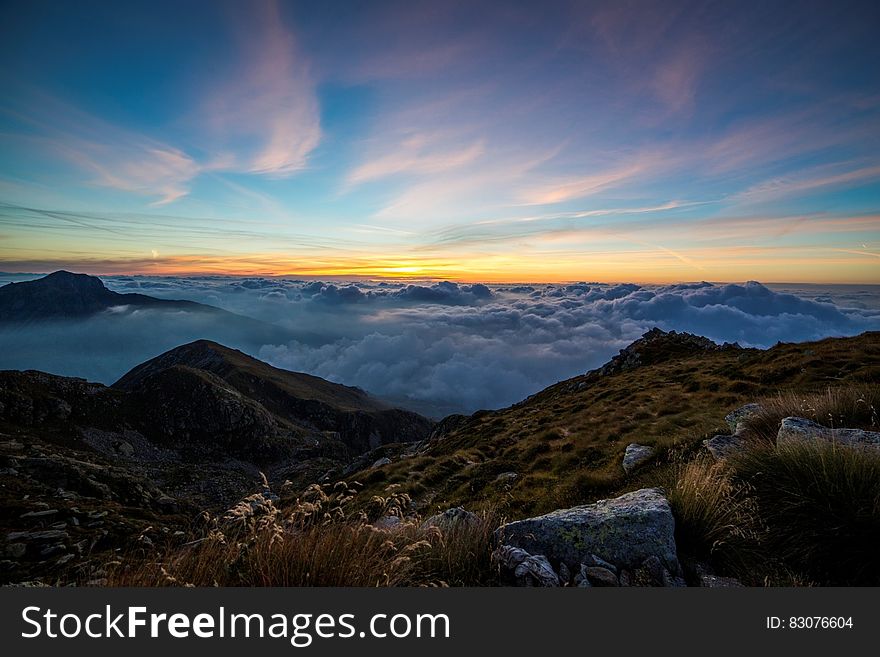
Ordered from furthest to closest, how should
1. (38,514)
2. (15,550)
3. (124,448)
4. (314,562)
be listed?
(124,448) < (38,514) < (15,550) < (314,562)

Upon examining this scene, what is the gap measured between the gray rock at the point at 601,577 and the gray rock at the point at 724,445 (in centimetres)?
512

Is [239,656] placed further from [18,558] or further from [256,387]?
[256,387]

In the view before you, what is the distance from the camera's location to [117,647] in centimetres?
364

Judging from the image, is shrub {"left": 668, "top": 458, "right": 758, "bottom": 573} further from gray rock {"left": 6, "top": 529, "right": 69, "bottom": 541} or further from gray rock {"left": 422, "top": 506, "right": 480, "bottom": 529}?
gray rock {"left": 6, "top": 529, "right": 69, "bottom": 541}

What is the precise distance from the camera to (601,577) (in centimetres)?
426

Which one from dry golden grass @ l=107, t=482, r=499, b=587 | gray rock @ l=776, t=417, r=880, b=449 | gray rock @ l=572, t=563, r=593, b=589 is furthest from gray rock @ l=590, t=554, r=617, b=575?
gray rock @ l=776, t=417, r=880, b=449

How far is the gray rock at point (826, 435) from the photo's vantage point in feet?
20.0

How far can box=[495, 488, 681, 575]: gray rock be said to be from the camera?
4586 millimetres

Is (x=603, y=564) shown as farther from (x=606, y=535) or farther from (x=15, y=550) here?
(x=15, y=550)

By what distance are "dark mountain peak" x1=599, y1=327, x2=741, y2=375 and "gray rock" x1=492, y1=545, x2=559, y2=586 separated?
4662 cm

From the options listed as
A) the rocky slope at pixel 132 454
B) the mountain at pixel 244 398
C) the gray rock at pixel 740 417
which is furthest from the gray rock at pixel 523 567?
the mountain at pixel 244 398

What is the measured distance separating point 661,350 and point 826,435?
4832 centimetres

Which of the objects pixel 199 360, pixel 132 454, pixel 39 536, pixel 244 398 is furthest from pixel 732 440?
pixel 199 360

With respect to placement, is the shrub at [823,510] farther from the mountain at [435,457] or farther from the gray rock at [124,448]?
the gray rock at [124,448]
